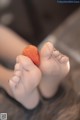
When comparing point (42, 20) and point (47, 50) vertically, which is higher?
point (47, 50)

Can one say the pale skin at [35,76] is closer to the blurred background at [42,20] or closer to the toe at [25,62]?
the toe at [25,62]

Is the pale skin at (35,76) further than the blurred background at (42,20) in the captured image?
No

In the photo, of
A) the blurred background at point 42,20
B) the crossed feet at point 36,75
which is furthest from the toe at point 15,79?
the blurred background at point 42,20

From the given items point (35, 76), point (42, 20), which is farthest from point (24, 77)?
point (42, 20)

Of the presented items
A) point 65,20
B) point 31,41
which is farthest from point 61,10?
point 31,41

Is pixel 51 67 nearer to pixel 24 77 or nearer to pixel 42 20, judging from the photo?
pixel 24 77

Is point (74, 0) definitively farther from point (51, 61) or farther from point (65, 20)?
point (51, 61)

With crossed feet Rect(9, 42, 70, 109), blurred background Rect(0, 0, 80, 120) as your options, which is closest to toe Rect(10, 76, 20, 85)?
crossed feet Rect(9, 42, 70, 109)
